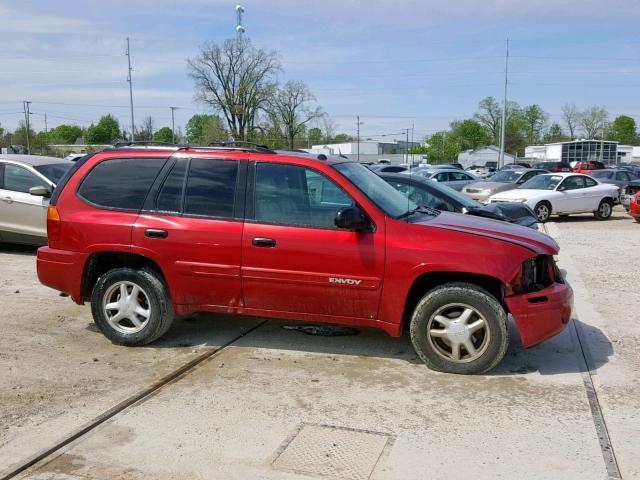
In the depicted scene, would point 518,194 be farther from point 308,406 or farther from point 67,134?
point 67,134

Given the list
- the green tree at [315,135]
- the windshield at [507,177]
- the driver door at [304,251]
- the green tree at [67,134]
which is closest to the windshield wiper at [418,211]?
the driver door at [304,251]

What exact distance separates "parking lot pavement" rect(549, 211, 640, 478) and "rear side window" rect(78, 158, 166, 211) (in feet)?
13.6

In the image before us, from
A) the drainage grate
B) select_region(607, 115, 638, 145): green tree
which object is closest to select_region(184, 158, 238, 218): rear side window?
the drainage grate

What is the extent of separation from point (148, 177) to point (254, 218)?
1133mm

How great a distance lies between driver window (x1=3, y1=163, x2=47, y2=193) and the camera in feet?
32.9

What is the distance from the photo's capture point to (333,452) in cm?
363

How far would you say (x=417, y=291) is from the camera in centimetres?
509

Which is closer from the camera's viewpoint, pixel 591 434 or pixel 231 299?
pixel 591 434

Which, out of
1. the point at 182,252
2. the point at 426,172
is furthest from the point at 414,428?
the point at 426,172

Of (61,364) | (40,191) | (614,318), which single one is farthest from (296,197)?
(40,191)

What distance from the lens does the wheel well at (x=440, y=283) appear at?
488 centimetres

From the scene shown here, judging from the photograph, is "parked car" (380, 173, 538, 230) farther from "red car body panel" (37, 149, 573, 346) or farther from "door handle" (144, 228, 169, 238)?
"door handle" (144, 228, 169, 238)

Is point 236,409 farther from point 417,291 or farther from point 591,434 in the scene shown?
point 591,434

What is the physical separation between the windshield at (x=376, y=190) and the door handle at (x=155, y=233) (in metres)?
1.60
